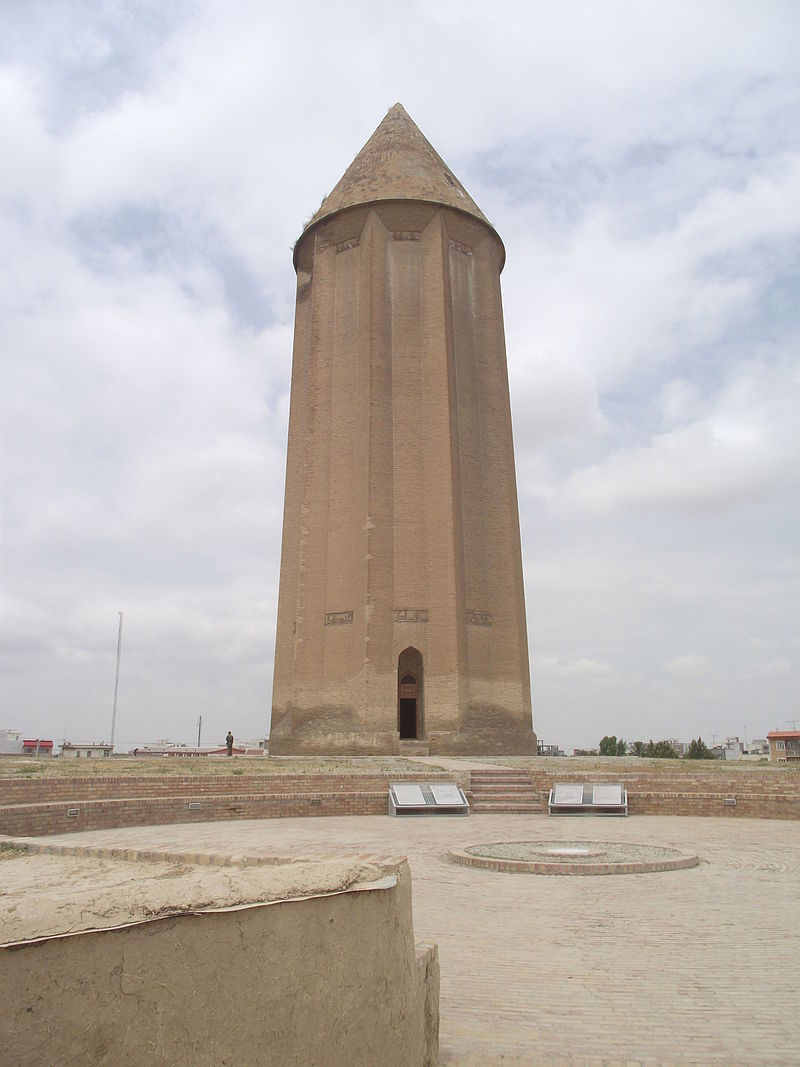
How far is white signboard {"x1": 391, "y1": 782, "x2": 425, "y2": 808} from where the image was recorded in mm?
10898

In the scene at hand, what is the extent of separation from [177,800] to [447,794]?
343 centimetres

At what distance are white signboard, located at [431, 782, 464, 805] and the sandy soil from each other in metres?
8.65

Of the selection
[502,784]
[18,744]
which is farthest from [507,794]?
[18,744]

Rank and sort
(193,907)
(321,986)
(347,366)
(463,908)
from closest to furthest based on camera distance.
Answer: (193,907)
(321,986)
(463,908)
(347,366)

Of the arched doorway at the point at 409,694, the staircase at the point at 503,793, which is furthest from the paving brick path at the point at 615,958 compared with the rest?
the arched doorway at the point at 409,694

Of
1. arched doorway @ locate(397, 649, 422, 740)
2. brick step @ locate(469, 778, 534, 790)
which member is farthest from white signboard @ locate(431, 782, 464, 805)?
arched doorway @ locate(397, 649, 422, 740)

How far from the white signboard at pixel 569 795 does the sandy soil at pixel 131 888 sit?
30.0 feet

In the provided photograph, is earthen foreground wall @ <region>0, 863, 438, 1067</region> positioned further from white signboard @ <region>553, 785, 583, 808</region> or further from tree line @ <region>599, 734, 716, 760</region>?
tree line @ <region>599, 734, 716, 760</region>

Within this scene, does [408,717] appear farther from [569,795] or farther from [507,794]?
[569,795]

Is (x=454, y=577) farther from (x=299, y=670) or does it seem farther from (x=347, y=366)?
(x=347, y=366)

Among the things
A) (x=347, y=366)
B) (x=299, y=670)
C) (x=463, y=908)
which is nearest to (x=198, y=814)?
(x=463, y=908)

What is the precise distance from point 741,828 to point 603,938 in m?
6.13

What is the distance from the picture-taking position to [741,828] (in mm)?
9719

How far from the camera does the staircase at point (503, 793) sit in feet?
38.4
